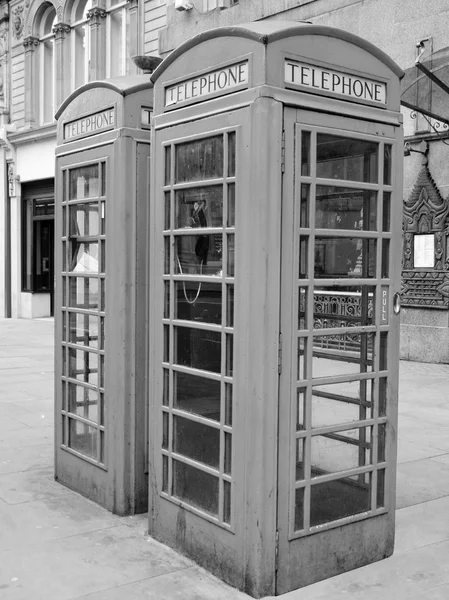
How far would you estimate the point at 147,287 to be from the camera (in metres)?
4.83

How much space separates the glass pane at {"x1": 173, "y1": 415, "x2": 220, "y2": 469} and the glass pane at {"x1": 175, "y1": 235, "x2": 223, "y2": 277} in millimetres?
844

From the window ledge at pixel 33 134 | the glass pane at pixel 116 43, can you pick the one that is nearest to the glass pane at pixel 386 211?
the glass pane at pixel 116 43

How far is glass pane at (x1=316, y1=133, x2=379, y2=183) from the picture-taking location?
12.4 feet

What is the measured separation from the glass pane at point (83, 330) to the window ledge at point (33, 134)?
634 inches

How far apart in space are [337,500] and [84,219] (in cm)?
257

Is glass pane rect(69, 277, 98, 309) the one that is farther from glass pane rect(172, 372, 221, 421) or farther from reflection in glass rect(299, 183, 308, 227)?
reflection in glass rect(299, 183, 308, 227)

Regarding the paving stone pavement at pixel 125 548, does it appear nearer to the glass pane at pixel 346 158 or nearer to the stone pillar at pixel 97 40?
the glass pane at pixel 346 158

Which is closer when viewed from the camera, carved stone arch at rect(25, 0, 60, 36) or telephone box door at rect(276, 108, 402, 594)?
telephone box door at rect(276, 108, 402, 594)

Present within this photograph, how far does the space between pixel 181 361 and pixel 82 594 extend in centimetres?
131

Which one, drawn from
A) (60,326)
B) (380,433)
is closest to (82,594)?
(380,433)

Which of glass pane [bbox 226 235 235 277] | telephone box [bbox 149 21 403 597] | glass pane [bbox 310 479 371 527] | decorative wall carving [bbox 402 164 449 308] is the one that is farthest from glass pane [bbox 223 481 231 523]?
decorative wall carving [bbox 402 164 449 308]

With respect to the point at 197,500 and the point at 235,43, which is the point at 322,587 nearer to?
the point at 197,500

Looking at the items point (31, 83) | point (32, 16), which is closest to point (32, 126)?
point (31, 83)

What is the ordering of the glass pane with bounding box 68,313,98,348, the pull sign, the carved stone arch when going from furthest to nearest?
the carved stone arch
the glass pane with bounding box 68,313,98,348
the pull sign
